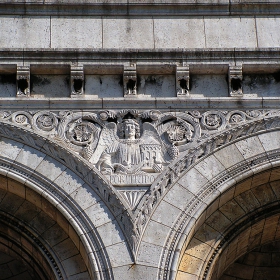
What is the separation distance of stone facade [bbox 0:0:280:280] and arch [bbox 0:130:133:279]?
0.08 feet

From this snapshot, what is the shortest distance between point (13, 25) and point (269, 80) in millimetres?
4993

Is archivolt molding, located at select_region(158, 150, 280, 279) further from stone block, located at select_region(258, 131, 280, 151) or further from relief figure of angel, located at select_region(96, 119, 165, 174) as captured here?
relief figure of angel, located at select_region(96, 119, 165, 174)

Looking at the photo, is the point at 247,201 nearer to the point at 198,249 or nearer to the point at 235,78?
the point at 198,249

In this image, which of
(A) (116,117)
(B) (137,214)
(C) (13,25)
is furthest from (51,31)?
(B) (137,214)

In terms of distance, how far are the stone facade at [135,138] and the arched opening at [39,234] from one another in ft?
0.08

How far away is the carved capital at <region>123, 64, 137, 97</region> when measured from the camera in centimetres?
2189

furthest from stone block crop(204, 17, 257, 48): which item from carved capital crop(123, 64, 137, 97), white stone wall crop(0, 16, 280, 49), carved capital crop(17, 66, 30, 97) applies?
carved capital crop(17, 66, 30, 97)

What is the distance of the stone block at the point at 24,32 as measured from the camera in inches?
882

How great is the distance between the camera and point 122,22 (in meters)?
22.8

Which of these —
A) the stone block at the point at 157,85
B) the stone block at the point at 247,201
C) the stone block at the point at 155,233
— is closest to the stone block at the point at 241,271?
the stone block at the point at 247,201

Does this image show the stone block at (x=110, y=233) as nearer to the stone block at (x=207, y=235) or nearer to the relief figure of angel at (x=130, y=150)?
the relief figure of angel at (x=130, y=150)

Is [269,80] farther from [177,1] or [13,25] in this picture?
[13,25]

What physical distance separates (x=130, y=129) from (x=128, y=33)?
212 centimetres

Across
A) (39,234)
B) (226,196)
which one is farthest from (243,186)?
(39,234)
